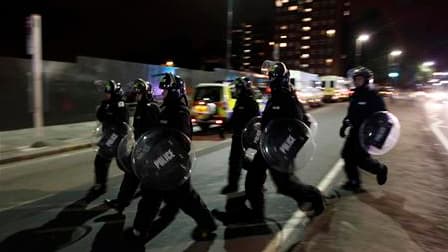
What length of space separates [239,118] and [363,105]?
6.21 ft

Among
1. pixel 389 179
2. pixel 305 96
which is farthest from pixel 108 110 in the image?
pixel 305 96

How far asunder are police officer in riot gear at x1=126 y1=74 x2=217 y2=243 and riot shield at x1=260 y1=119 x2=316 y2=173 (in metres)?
1.08

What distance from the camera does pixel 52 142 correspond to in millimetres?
15172

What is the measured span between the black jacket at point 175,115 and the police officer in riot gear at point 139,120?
0.83 m

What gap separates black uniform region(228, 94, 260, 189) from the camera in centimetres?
875

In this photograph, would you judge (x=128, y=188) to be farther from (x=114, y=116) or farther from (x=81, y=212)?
(x=114, y=116)

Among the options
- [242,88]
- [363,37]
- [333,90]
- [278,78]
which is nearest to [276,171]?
[278,78]

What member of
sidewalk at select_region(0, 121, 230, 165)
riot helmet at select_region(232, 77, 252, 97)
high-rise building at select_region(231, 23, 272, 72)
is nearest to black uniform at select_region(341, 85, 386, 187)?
riot helmet at select_region(232, 77, 252, 97)

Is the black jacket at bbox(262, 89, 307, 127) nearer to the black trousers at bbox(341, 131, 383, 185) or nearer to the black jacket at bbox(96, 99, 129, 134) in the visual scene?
the black trousers at bbox(341, 131, 383, 185)

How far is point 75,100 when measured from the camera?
21.4 metres

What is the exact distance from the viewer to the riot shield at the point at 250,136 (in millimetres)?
8289

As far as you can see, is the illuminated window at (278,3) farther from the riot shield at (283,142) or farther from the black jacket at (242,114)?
the riot shield at (283,142)

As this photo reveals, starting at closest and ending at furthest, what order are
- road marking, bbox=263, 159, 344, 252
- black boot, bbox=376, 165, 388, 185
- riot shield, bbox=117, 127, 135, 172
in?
road marking, bbox=263, 159, 344, 252
riot shield, bbox=117, 127, 135, 172
black boot, bbox=376, 165, 388, 185

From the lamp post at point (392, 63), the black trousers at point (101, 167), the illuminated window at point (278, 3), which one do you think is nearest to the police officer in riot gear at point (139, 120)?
the black trousers at point (101, 167)
